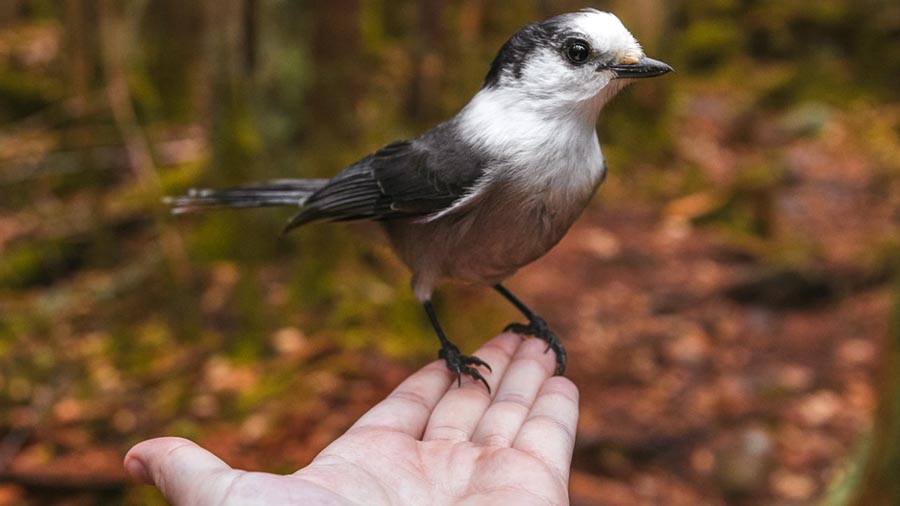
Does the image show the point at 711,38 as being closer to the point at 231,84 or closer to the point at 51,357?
the point at 231,84

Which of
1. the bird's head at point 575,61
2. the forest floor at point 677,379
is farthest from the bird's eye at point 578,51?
the forest floor at point 677,379

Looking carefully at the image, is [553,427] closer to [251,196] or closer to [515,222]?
[515,222]

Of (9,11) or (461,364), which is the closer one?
(461,364)

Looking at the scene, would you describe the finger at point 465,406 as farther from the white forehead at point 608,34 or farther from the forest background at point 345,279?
the white forehead at point 608,34

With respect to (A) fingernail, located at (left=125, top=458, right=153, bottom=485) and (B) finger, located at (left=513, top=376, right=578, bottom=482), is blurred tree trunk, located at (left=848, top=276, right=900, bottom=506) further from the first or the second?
(A) fingernail, located at (left=125, top=458, right=153, bottom=485)

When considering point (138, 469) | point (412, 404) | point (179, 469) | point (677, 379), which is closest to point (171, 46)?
point (677, 379)

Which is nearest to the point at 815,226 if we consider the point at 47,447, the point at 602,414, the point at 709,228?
the point at 709,228
